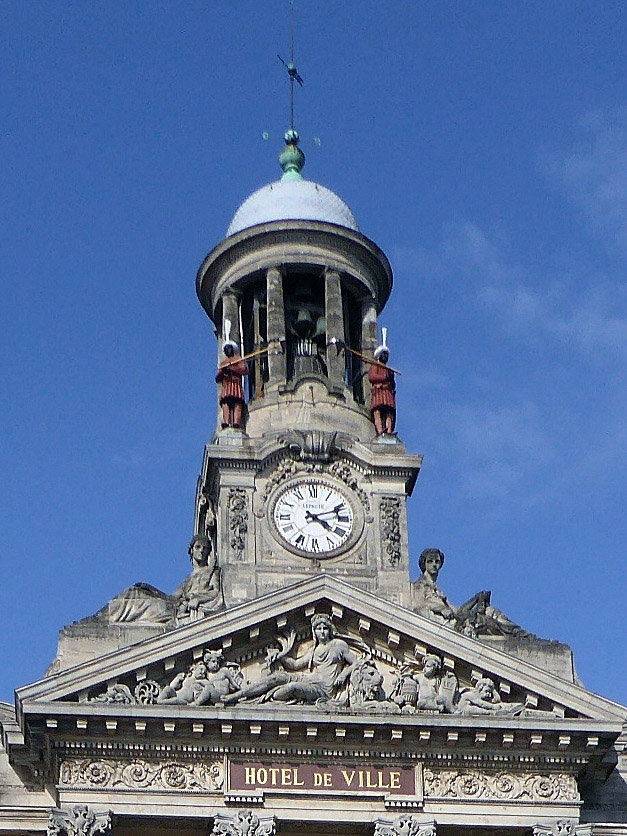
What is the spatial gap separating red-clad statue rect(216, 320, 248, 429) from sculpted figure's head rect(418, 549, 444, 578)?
6.15 m

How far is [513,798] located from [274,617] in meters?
6.43

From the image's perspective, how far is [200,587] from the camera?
55.5 metres

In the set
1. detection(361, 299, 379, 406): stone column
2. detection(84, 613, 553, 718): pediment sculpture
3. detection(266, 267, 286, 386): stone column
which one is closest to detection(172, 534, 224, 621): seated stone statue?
detection(84, 613, 553, 718): pediment sculpture

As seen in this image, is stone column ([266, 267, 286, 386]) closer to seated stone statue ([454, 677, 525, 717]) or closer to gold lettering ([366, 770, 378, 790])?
seated stone statue ([454, 677, 525, 717])

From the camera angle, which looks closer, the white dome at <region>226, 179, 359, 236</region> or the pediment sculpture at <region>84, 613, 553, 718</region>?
the pediment sculpture at <region>84, 613, 553, 718</region>

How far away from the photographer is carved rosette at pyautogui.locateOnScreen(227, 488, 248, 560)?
57.0 metres

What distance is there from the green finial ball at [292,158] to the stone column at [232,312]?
5153 millimetres

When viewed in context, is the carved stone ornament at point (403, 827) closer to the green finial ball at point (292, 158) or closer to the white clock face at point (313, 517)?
the white clock face at point (313, 517)

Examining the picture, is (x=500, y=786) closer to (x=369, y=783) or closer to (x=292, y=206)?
(x=369, y=783)

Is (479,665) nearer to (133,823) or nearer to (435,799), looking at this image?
(435,799)

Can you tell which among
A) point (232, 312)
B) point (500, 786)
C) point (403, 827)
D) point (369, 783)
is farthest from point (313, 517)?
point (403, 827)

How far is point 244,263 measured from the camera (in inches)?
2464

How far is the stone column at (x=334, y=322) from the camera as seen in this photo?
60.8 meters

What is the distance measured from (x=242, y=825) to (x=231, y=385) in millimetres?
13169
